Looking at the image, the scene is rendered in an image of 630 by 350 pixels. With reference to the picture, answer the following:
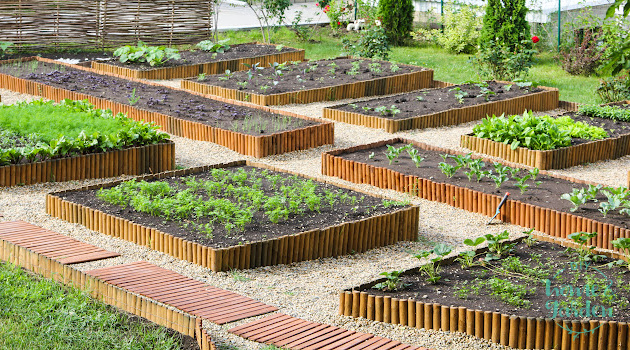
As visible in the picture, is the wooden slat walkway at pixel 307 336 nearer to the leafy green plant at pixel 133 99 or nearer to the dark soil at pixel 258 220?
the dark soil at pixel 258 220

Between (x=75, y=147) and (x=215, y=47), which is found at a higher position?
(x=215, y=47)

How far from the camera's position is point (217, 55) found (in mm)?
18484

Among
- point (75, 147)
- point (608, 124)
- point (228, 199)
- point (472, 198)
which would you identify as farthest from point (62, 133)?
point (608, 124)

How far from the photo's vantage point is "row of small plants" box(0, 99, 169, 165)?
9984 millimetres

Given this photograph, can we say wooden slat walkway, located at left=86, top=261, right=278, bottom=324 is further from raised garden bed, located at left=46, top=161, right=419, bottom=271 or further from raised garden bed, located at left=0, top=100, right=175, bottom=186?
raised garden bed, located at left=0, top=100, right=175, bottom=186

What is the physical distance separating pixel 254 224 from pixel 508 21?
479 inches

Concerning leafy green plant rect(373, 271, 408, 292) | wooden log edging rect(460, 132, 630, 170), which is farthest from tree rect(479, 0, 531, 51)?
leafy green plant rect(373, 271, 408, 292)

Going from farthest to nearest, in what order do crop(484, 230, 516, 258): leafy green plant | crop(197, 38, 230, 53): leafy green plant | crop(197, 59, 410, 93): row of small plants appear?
crop(197, 38, 230, 53): leafy green plant → crop(197, 59, 410, 93): row of small plants → crop(484, 230, 516, 258): leafy green plant

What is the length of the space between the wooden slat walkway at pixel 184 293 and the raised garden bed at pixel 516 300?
75 cm

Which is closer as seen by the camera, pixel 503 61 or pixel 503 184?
pixel 503 184

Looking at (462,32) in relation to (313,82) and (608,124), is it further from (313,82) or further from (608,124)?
(608,124)

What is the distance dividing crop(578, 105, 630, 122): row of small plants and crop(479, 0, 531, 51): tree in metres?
5.39

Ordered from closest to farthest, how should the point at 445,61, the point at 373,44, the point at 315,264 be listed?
the point at 315,264
the point at 373,44
the point at 445,61

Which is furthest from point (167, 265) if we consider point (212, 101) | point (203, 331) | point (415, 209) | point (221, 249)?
point (212, 101)
